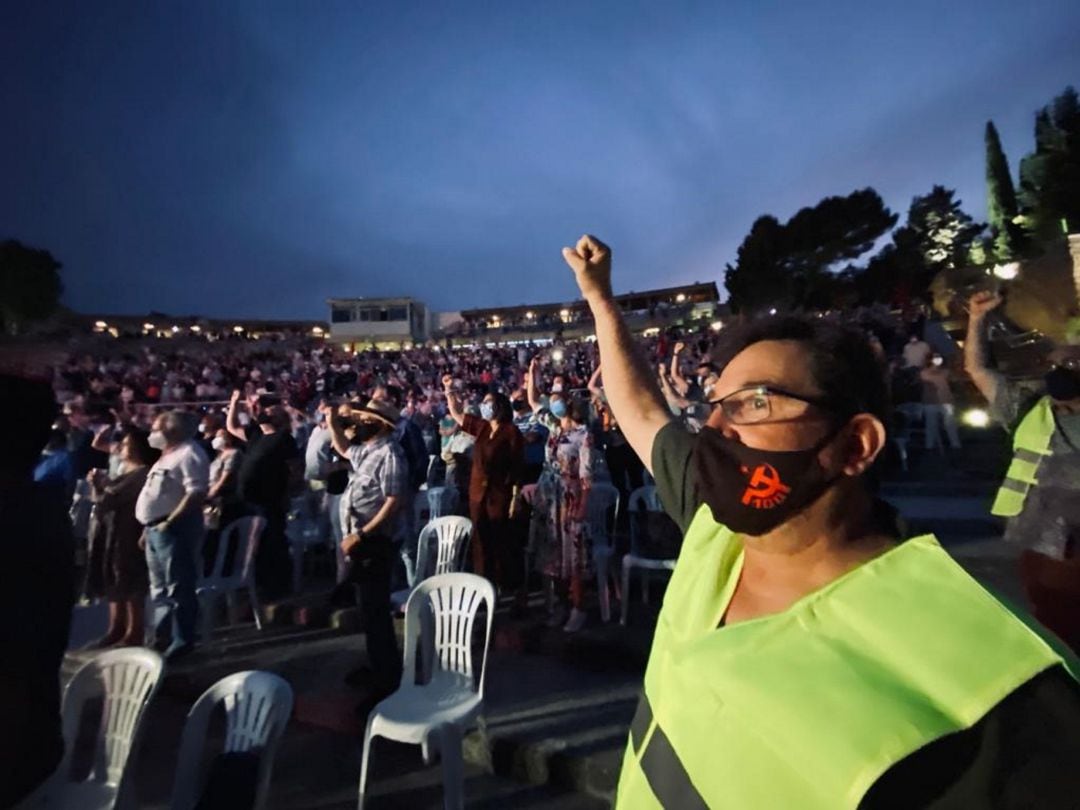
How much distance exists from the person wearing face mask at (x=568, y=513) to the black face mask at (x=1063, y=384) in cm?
320

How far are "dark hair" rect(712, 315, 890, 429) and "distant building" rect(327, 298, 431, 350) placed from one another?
63696 millimetres

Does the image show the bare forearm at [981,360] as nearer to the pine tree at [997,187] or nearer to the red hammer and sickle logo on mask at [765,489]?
the red hammer and sickle logo on mask at [765,489]

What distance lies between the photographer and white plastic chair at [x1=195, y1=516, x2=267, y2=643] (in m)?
5.83

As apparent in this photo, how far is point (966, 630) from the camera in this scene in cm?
84

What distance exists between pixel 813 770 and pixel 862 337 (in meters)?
0.87

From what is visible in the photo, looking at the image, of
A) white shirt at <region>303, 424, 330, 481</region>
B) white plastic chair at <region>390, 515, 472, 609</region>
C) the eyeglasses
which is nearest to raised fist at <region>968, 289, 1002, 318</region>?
the eyeglasses

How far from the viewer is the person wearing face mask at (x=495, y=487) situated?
5.61 meters

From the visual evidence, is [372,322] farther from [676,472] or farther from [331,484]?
[676,472]

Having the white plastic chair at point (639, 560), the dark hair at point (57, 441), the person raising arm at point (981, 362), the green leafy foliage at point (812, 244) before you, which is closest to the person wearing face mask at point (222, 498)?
the dark hair at point (57, 441)

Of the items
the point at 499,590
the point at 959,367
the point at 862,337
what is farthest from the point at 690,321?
the point at 862,337

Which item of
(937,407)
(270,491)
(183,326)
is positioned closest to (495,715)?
(270,491)

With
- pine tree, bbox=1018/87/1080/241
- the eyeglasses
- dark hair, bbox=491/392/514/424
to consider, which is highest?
pine tree, bbox=1018/87/1080/241

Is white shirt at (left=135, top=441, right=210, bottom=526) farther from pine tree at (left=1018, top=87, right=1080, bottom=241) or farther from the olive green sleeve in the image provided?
pine tree at (left=1018, top=87, right=1080, bottom=241)

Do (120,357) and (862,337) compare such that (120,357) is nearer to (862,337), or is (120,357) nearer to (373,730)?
(373,730)
